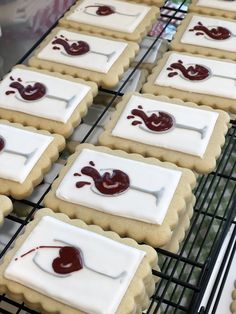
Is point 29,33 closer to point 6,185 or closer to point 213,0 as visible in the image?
point 213,0

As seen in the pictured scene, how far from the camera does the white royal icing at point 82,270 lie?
763 millimetres

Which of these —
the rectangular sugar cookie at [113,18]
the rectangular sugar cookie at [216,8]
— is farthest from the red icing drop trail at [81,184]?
the rectangular sugar cookie at [216,8]

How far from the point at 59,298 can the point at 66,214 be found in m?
0.17

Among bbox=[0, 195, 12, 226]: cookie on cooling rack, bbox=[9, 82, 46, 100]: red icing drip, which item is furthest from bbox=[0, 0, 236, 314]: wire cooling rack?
bbox=[9, 82, 46, 100]: red icing drip

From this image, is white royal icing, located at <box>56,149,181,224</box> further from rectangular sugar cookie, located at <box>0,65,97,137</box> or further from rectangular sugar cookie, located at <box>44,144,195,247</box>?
rectangular sugar cookie, located at <box>0,65,97,137</box>

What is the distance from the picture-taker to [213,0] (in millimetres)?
1351

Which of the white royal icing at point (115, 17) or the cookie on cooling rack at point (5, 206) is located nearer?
the cookie on cooling rack at point (5, 206)

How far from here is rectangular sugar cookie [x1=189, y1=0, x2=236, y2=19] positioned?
1321 mm

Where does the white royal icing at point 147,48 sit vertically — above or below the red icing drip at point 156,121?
above

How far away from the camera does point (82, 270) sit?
789 millimetres

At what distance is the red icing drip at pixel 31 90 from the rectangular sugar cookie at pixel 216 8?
46cm

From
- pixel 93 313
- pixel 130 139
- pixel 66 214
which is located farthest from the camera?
pixel 130 139

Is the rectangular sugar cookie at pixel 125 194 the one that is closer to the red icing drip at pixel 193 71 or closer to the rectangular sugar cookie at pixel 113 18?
the red icing drip at pixel 193 71

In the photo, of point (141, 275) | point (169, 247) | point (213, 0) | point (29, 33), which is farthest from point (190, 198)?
point (29, 33)
